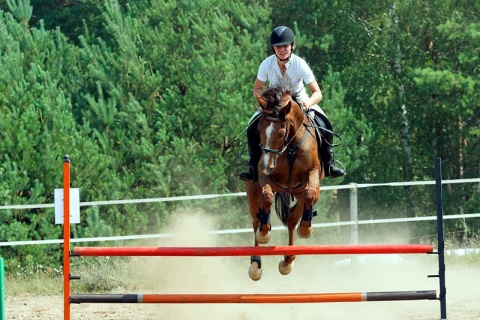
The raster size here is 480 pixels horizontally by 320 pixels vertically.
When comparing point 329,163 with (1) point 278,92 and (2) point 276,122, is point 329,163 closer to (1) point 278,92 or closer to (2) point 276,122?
(1) point 278,92

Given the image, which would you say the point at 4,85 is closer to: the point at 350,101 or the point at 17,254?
the point at 17,254

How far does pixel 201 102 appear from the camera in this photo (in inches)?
709

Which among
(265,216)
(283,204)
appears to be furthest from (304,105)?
(265,216)

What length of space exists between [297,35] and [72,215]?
1139 cm

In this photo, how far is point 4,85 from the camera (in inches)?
647

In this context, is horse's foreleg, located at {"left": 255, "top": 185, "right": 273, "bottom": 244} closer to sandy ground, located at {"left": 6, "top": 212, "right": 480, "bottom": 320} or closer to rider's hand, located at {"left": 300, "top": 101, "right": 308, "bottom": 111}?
rider's hand, located at {"left": 300, "top": 101, "right": 308, "bottom": 111}

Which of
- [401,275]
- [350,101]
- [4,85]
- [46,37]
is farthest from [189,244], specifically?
[350,101]

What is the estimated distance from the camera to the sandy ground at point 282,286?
10789 millimetres

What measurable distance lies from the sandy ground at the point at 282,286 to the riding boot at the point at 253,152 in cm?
203

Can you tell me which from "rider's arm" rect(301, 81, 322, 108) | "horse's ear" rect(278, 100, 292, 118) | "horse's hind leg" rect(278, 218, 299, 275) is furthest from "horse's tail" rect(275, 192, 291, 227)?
"horse's ear" rect(278, 100, 292, 118)

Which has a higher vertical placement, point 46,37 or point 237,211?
point 46,37

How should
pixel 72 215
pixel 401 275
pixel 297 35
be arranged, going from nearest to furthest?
pixel 72 215, pixel 401 275, pixel 297 35

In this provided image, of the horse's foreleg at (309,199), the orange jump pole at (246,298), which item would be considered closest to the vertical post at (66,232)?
the orange jump pole at (246,298)

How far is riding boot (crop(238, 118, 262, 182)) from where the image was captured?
351 inches
